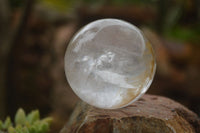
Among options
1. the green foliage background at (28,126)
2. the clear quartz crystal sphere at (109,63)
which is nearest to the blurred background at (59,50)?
the green foliage background at (28,126)

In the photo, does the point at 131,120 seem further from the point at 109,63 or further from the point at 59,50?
the point at 59,50

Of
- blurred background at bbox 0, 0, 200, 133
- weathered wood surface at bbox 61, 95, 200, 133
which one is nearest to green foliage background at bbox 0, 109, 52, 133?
weathered wood surface at bbox 61, 95, 200, 133

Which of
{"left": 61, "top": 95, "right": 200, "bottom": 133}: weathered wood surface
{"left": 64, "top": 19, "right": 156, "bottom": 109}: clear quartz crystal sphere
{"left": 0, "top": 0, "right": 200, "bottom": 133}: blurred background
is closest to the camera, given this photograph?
{"left": 64, "top": 19, "right": 156, "bottom": 109}: clear quartz crystal sphere

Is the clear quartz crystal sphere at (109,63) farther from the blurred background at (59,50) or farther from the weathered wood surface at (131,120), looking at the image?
the blurred background at (59,50)

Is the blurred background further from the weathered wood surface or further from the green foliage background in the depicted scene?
the weathered wood surface

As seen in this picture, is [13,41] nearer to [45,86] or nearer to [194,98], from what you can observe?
[45,86]

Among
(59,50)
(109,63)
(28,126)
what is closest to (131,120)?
(109,63)
